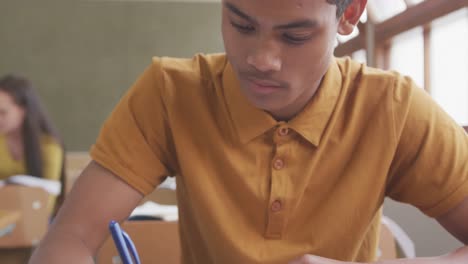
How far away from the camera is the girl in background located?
124 inches

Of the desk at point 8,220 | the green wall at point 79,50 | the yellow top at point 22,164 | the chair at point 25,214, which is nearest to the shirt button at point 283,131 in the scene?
the desk at point 8,220

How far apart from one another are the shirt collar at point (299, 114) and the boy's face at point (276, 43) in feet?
0.30

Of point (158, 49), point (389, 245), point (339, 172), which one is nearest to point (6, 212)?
point (389, 245)

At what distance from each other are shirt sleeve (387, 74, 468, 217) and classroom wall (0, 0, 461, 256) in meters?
6.88

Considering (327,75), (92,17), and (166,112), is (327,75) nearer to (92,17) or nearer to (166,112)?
(166,112)

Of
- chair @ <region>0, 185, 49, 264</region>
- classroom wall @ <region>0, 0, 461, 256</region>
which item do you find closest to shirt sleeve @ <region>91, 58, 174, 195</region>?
chair @ <region>0, 185, 49, 264</region>

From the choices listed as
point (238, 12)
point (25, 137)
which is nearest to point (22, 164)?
point (25, 137)

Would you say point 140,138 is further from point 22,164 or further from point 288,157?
point 22,164

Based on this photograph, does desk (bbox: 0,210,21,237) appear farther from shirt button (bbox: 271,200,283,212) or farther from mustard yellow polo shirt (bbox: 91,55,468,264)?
shirt button (bbox: 271,200,283,212)

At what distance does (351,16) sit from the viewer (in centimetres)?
95

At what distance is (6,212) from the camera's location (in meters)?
2.55

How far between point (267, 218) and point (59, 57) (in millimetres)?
7216

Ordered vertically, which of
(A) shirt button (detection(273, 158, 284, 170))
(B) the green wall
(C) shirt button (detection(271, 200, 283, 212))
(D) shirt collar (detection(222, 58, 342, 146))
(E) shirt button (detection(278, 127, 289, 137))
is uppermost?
(D) shirt collar (detection(222, 58, 342, 146))

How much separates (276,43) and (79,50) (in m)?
7.24
